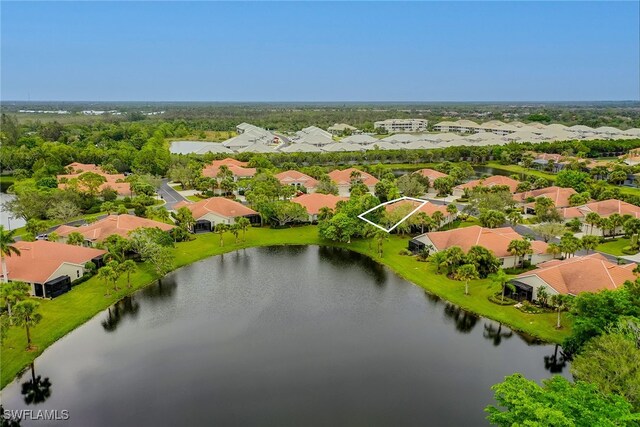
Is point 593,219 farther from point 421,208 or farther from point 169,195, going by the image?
point 169,195

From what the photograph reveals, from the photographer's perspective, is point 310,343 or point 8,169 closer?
point 310,343

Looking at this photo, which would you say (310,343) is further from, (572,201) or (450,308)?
(572,201)

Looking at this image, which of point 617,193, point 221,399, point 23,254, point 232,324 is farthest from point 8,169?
point 617,193

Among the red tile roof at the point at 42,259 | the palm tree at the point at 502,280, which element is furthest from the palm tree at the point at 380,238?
the red tile roof at the point at 42,259

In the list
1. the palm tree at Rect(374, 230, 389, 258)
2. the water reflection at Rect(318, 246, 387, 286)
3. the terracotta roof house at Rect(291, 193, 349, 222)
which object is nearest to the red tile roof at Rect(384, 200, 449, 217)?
the palm tree at Rect(374, 230, 389, 258)

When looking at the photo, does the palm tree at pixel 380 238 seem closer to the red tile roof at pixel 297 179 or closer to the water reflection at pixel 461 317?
the water reflection at pixel 461 317

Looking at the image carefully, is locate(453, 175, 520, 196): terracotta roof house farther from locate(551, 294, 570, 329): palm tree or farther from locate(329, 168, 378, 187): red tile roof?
locate(551, 294, 570, 329): palm tree
